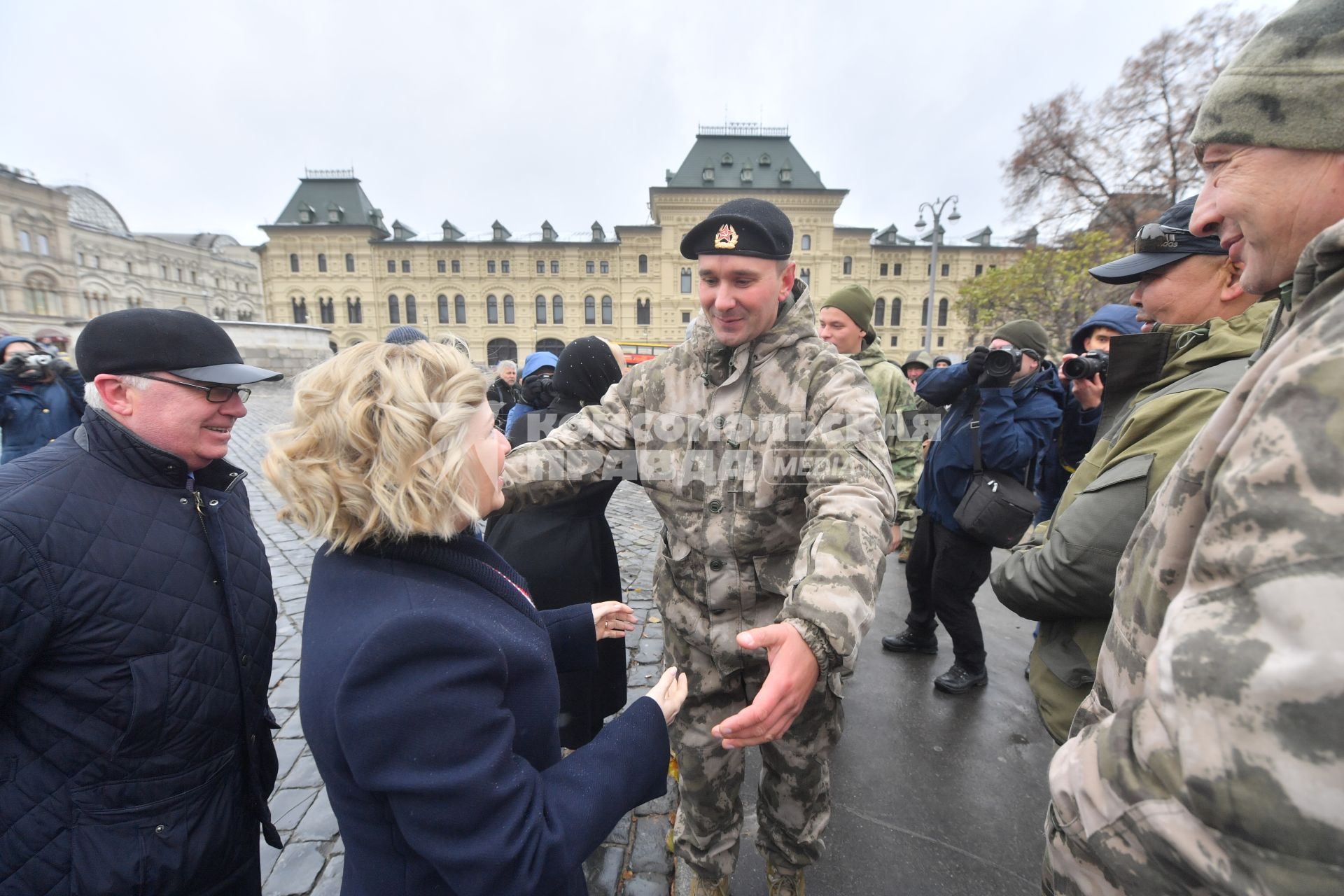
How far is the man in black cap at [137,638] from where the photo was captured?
4.66 feet

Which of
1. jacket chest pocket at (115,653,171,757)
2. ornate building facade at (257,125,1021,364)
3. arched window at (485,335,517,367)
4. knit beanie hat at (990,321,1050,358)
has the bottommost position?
jacket chest pocket at (115,653,171,757)

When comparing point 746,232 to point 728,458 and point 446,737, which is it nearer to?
point 728,458

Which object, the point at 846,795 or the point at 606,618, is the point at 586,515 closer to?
the point at 606,618

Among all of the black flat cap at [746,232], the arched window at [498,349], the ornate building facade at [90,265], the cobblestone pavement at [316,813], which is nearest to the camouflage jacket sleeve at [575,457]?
the black flat cap at [746,232]

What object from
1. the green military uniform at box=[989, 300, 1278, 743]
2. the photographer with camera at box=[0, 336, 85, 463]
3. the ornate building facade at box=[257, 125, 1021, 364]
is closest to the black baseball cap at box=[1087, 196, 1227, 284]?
the green military uniform at box=[989, 300, 1278, 743]

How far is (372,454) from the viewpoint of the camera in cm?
114

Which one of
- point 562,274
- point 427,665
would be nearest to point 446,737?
point 427,665

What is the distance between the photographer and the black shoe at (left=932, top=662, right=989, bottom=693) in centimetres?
363

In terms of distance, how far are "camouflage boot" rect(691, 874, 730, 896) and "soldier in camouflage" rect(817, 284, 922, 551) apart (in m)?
2.59

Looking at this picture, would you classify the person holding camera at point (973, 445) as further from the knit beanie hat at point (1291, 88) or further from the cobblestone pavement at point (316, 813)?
the knit beanie hat at point (1291, 88)

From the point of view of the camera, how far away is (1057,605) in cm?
185

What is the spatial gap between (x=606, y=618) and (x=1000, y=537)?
98.0 inches

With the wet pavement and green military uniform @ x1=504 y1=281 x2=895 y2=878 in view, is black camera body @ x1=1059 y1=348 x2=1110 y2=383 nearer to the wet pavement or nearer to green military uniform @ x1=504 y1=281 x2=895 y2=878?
green military uniform @ x1=504 y1=281 x2=895 y2=878

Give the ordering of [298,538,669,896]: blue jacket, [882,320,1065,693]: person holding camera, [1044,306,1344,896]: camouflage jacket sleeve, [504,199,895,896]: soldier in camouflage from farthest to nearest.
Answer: [882,320,1065,693]: person holding camera < [504,199,895,896]: soldier in camouflage < [298,538,669,896]: blue jacket < [1044,306,1344,896]: camouflage jacket sleeve
